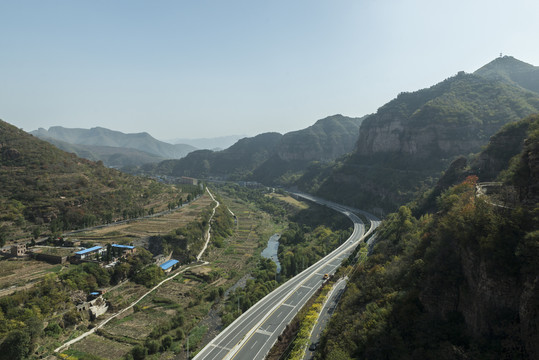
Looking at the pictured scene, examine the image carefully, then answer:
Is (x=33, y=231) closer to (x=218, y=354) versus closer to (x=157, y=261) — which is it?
(x=157, y=261)

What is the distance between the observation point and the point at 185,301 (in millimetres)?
50531

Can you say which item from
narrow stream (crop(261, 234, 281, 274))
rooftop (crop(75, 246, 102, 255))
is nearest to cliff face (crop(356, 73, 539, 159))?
narrow stream (crop(261, 234, 281, 274))

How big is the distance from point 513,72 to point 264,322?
213m

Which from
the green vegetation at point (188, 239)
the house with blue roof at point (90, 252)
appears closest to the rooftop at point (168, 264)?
the green vegetation at point (188, 239)

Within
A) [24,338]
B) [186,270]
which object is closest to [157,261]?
[186,270]

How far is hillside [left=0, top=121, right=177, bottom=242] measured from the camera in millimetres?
63966

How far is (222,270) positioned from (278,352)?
116ft

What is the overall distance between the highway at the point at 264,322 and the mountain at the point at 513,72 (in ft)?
539

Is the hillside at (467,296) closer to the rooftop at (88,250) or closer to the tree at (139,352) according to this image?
the tree at (139,352)

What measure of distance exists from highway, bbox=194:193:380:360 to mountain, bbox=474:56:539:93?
539 feet

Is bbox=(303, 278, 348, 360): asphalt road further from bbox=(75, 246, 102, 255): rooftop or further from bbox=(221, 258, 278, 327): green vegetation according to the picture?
bbox=(75, 246, 102, 255): rooftop

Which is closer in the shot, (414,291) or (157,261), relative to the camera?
(414,291)

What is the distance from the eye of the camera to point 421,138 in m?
112

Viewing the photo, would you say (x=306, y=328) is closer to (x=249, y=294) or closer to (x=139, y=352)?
(x=249, y=294)
